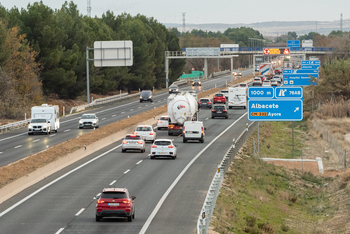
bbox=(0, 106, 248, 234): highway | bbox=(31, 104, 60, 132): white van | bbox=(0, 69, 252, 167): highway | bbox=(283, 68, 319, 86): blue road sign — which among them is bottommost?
bbox=(0, 106, 248, 234): highway

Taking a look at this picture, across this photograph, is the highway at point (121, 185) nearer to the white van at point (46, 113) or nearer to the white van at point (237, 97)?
the white van at point (46, 113)

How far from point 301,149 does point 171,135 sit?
38.4 feet

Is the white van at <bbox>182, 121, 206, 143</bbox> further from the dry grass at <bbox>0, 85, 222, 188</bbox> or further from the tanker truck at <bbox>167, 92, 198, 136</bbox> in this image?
the dry grass at <bbox>0, 85, 222, 188</bbox>

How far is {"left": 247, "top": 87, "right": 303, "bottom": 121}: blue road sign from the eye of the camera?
1642 inches

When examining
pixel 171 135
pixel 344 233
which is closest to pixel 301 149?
pixel 171 135

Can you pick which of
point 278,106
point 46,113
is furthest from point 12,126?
point 278,106

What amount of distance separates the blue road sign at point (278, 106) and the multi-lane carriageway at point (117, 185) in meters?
4.07

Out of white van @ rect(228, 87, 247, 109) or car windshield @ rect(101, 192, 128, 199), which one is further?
white van @ rect(228, 87, 247, 109)

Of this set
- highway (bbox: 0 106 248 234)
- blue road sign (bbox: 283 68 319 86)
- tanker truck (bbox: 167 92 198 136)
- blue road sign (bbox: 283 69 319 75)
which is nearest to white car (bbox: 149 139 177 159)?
highway (bbox: 0 106 248 234)

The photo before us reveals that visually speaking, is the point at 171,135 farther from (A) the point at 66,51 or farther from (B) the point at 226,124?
(A) the point at 66,51

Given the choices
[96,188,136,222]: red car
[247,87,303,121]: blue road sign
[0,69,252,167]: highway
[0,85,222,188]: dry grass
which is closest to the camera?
[96,188,136,222]: red car

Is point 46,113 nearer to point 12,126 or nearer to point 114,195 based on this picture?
point 12,126

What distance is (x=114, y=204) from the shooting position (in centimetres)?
2139

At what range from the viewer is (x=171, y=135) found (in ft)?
177
